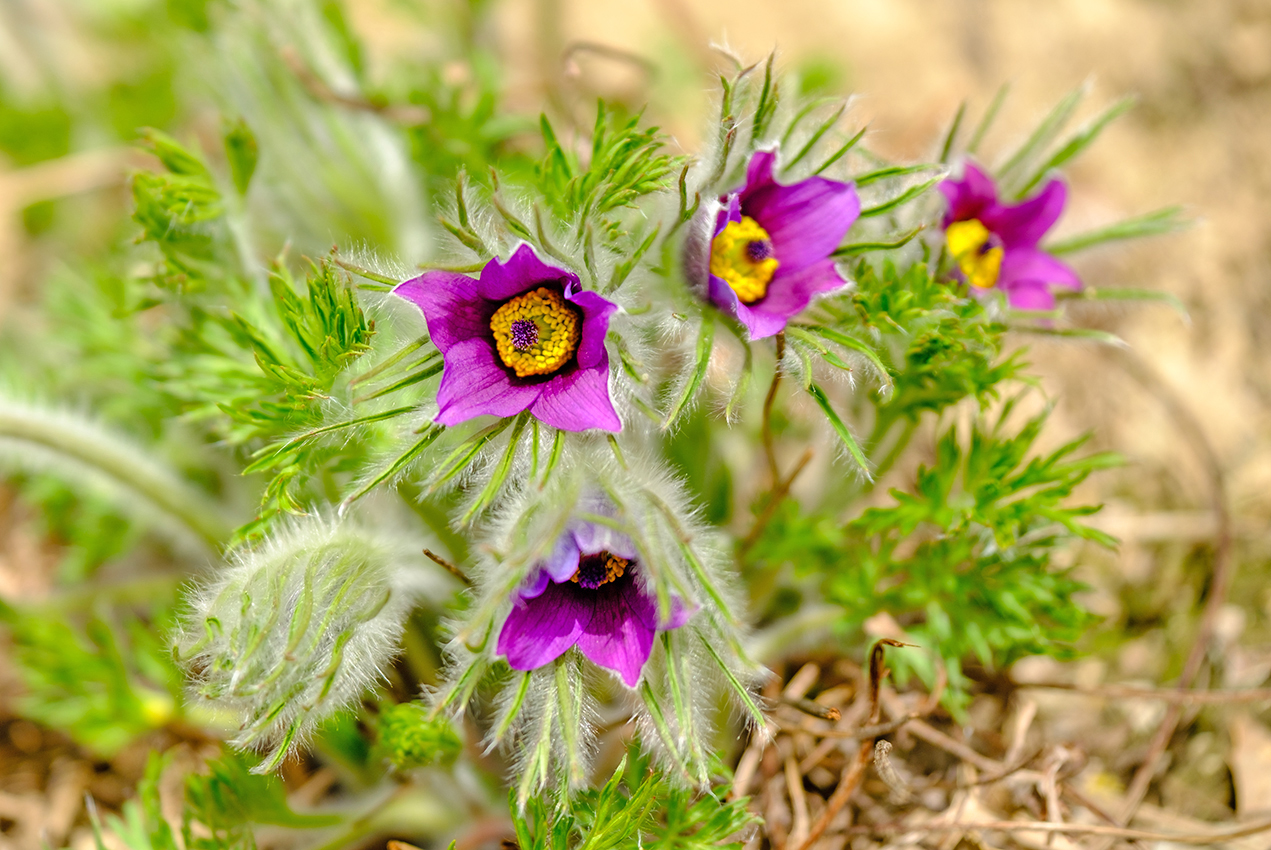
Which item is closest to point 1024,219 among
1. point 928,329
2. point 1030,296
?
point 1030,296

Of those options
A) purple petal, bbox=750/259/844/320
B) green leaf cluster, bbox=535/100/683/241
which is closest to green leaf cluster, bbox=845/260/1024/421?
purple petal, bbox=750/259/844/320

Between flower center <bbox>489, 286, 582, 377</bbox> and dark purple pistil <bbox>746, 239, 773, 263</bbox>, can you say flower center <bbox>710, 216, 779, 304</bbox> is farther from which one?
flower center <bbox>489, 286, 582, 377</bbox>

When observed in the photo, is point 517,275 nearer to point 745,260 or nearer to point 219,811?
point 745,260

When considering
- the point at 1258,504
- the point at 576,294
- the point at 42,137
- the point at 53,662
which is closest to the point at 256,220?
the point at 53,662

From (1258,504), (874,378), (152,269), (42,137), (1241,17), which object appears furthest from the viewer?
(42,137)

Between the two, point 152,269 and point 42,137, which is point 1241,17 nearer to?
point 152,269
